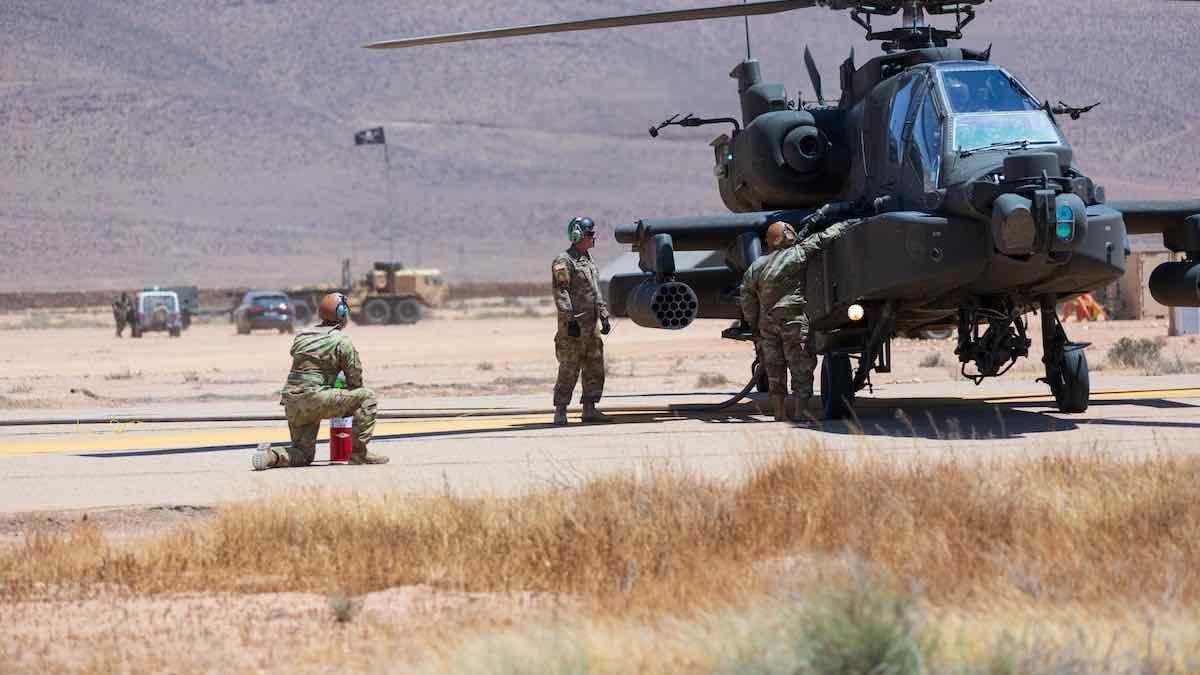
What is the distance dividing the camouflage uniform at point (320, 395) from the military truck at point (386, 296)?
55324 millimetres

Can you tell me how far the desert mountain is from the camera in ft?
399

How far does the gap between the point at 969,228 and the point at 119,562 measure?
7.30 metres

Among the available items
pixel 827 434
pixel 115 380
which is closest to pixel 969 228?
pixel 827 434

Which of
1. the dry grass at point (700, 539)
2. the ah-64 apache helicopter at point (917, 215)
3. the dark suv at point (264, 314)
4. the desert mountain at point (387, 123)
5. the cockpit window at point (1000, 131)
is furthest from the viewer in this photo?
the desert mountain at point (387, 123)

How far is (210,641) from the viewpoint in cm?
659

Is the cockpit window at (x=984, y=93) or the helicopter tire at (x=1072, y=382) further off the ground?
the cockpit window at (x=984, y=93)

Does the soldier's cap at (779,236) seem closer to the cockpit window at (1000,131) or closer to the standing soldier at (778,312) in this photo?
the standing soldier at (778,312)

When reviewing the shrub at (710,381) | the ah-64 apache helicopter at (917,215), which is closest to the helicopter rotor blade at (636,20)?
the ah-64 apache helicopter at (917,215)

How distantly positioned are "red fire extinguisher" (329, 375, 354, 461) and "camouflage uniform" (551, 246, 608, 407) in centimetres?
348

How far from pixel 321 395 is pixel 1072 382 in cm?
657

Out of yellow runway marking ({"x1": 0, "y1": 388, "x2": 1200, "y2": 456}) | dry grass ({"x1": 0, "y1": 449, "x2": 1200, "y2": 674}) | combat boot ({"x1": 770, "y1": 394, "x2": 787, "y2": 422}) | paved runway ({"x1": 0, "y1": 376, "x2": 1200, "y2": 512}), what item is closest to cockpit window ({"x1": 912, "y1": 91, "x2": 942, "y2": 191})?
paved runway ({"x1": 0, "y1": 376, "x2": 1200, "y2": 512})

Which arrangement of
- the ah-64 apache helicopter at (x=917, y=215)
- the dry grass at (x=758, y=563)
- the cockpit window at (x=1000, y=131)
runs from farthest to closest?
the cockpit window at (x=1000, y=131) → the ah-64 apache helicopter at (x=917, y=215) → the dry grass at (x=758, y=563)

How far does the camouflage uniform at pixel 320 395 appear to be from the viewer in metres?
12.1

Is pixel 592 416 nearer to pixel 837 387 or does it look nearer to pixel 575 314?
pixel 575 314
